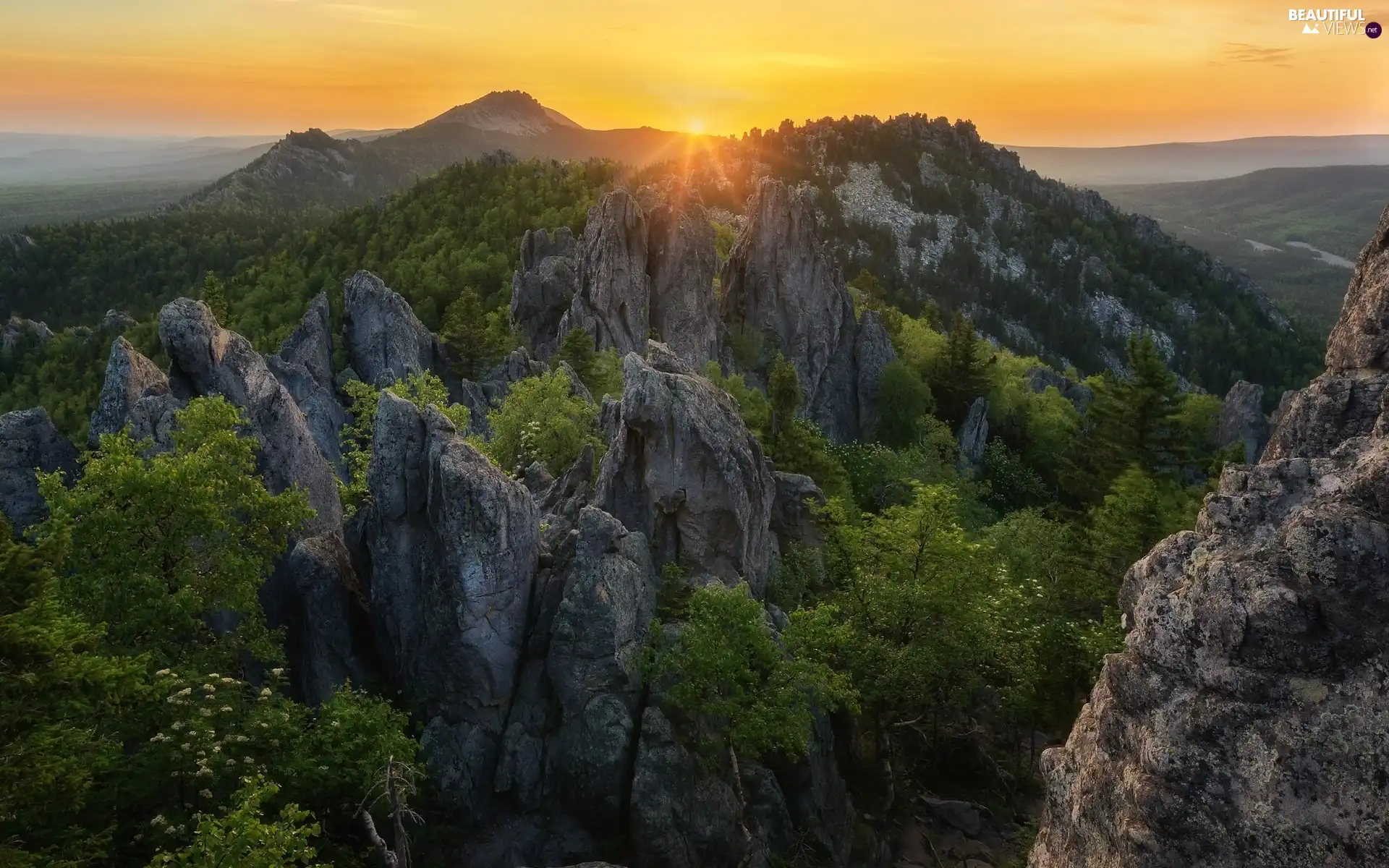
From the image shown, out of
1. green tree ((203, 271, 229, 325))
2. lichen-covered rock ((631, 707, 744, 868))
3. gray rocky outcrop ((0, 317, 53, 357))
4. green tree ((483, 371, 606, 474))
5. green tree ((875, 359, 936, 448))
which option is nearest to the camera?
lichen-covered rock ((631, 707, 744, 868))

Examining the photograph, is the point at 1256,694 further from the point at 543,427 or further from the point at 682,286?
the point at 682,286

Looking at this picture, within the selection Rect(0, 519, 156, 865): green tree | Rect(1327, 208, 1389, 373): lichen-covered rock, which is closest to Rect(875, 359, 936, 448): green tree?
Rect(1327, 208, 1389, 373): lichen-covered rock

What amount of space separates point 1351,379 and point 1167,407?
38.1m

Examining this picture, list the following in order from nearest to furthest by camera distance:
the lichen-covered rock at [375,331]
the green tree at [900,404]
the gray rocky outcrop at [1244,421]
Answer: the lichen-covered rock at [375,331] < the green tree at [900,404] < the gray rocky outcrop at [1244,421]

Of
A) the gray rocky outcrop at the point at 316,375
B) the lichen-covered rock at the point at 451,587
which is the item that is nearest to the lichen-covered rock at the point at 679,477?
the lichen-covered rock at the point at 451,587

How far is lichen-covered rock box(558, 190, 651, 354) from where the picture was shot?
244ft

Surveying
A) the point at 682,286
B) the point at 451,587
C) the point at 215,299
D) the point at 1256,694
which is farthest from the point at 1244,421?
the point at 215,299

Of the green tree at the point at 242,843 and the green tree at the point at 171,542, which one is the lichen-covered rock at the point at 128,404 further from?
the green tree at the point at 242,843

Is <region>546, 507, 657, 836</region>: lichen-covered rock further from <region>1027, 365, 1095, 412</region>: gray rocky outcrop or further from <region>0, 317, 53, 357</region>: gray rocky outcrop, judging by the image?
<region>0, 317, 53, 357</region>: gray rocky outcrop

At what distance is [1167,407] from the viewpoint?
5356cm

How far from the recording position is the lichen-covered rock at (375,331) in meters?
69.7

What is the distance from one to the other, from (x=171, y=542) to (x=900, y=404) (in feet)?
226

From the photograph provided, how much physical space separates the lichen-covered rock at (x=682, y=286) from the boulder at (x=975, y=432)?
26.0 metres

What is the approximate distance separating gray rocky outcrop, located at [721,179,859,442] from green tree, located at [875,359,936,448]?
11.5 feet
